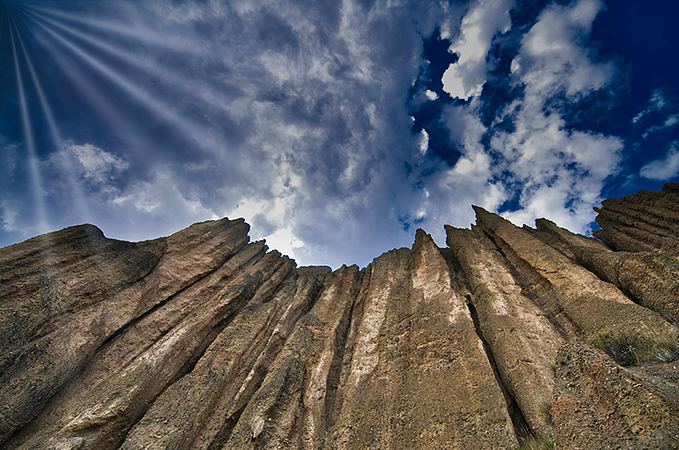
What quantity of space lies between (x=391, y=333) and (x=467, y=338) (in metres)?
4.59

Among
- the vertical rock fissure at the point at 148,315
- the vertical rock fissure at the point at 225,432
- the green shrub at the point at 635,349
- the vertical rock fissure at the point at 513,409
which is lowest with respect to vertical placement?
the vertical rock fissure at the point at 225,432

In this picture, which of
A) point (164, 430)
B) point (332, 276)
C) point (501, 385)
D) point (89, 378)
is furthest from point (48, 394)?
point (501, 385)

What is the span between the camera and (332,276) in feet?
81.7

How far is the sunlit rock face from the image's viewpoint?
872cm

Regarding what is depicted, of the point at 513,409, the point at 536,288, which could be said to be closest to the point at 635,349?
the point at 513,409

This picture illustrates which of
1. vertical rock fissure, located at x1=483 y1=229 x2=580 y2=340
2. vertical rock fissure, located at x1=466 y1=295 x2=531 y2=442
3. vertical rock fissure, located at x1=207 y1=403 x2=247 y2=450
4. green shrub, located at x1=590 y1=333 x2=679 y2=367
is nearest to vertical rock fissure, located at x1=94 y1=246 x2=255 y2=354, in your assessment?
vertical rock fissure, located at x1=207 y1=403 x2=247 y2=450

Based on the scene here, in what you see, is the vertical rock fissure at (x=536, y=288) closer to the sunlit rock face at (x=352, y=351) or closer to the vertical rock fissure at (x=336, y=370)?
the sunlit rock face at (x=352, y=351)

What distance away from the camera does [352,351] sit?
15.1 m

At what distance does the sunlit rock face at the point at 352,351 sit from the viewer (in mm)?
8719

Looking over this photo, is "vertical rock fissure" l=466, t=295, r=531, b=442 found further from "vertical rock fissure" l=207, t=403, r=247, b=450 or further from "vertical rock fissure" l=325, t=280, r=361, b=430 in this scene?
"vertical rock fissure" l=207, t=403, r=247, b=450

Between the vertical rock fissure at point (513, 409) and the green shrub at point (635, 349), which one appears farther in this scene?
the green shrub at point (635, 349)

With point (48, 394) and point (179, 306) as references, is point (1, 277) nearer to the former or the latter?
point (48, 394)

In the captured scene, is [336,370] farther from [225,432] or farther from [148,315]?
[148,315]

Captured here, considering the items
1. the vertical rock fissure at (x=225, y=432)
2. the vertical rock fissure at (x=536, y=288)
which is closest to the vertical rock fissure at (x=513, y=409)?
the vertical rock fissure at (x=536, y=288)
